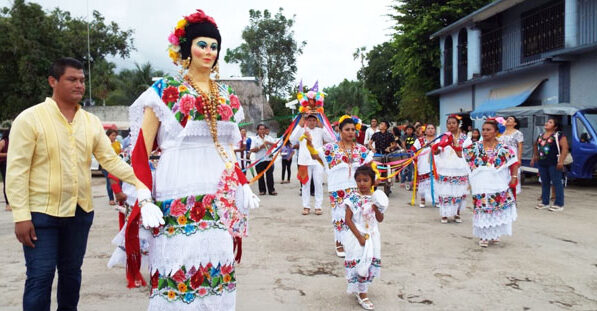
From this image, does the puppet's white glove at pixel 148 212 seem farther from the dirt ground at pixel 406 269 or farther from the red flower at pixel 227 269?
the dirt ground at pixel 406 269

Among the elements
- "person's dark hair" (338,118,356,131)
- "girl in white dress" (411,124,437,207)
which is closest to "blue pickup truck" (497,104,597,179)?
"girl in white dress" (411,124,437,207)

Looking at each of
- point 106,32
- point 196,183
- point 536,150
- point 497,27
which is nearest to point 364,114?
point 497,27

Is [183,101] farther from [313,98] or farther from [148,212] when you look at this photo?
[313,98]

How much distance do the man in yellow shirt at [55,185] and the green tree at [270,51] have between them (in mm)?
41827

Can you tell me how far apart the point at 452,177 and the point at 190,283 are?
6353 mm

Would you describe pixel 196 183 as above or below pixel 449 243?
above

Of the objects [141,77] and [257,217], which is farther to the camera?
[141,77]

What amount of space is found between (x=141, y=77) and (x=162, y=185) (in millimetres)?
40587

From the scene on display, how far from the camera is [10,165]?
2875mm

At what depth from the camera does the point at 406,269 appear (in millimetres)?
5332

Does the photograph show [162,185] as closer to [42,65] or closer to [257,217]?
[257,217]

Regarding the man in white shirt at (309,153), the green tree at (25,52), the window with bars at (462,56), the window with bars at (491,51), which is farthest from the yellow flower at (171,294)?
the green tree at (25,52)

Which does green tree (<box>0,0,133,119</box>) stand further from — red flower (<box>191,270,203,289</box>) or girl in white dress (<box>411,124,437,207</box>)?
red flower (<box>191,270,203,289</box>)

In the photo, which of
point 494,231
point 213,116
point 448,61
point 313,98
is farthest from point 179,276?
point 448,61
